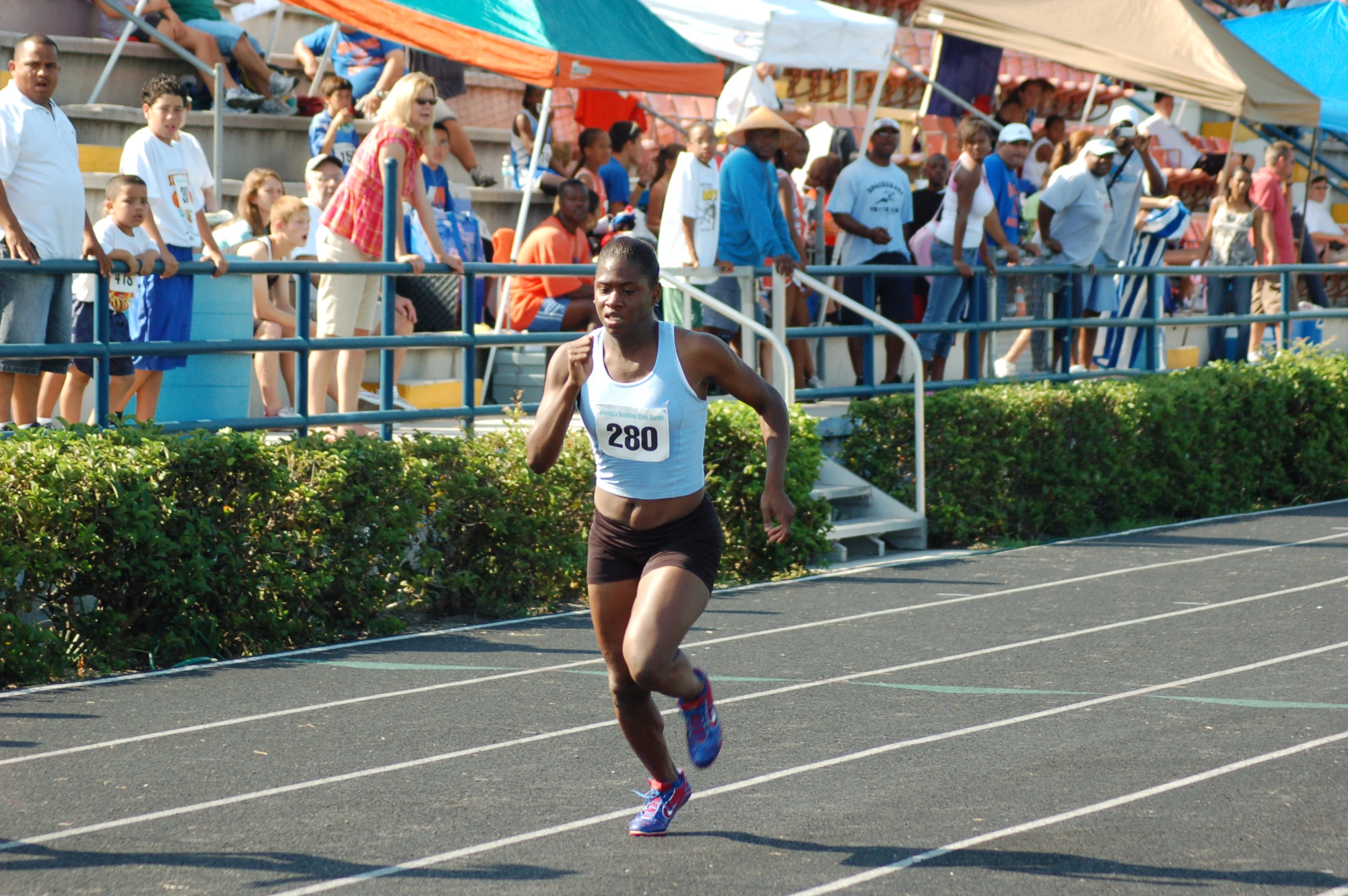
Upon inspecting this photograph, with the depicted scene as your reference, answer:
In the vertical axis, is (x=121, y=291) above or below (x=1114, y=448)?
above

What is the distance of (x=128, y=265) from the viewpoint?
8094 mm

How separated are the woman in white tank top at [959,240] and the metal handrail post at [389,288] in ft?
14.6

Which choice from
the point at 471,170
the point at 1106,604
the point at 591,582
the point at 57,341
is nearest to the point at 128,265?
the point at 57,341

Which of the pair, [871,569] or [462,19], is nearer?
[871,569]

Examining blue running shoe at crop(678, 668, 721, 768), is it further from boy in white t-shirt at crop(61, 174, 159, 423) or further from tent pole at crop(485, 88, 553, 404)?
tent pole at crop(485, 88, 553, 404)

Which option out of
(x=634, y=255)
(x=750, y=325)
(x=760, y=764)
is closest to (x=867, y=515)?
(x=750, y=325)

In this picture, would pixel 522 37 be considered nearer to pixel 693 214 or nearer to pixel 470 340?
pixel 693 214

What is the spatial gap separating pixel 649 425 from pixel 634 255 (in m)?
0.50

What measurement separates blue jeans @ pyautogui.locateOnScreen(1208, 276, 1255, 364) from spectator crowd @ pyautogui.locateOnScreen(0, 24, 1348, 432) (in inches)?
0.9

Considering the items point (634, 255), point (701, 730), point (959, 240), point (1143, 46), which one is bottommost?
point (701, 730)

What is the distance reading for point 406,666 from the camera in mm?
7539

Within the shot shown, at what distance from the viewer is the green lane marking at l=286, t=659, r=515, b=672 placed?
294 inches

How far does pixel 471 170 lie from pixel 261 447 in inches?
264

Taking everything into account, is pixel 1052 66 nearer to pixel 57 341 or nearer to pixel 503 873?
pixel 57 341
